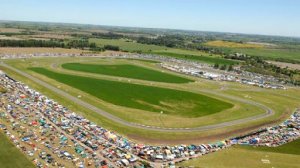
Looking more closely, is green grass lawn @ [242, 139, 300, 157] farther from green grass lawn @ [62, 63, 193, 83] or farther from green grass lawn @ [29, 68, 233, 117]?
green grass lawn @ [62, 63, 193, 83]

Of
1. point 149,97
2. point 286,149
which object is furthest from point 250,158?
point 149,97

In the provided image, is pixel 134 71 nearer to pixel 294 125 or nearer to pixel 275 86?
pixel 275 86

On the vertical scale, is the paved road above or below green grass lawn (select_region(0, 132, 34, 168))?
above

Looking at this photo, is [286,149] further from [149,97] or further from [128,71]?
[128,71]

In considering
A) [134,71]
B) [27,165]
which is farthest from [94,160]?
[134,71]

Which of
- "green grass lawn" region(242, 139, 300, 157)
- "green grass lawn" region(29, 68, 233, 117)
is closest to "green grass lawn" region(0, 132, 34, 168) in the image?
"green grass lawn" region(29, 68, 233, 117)
